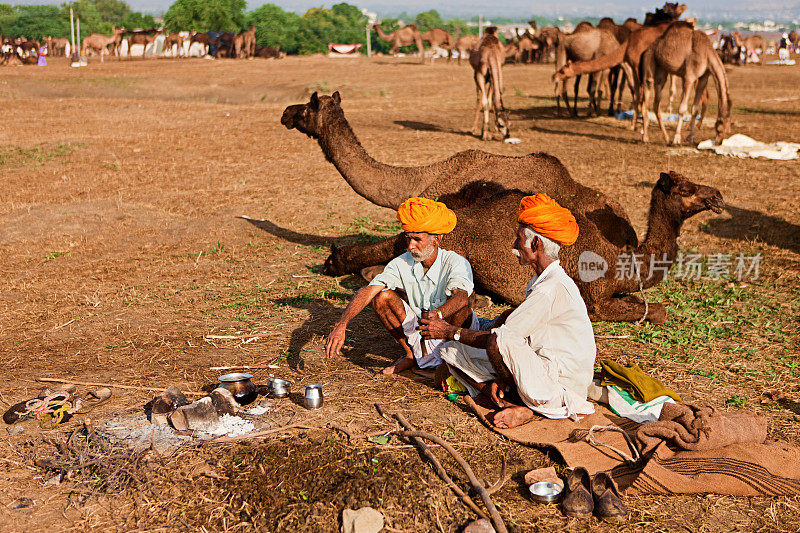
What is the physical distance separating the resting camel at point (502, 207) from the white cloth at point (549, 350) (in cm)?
206

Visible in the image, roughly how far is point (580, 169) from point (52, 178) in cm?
892

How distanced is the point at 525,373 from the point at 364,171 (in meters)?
4.40

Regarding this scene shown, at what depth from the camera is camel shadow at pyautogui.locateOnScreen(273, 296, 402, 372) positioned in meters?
5.88

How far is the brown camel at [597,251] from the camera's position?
22.1ft

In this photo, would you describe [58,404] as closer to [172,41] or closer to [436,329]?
[436,329]

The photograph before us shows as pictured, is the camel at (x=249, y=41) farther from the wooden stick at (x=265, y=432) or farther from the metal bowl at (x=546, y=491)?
the metal bowl at (x=546, y=491)

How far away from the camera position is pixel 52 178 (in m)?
12.7

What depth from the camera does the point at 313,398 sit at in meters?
4.89

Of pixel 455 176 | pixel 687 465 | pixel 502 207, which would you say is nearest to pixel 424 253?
pixel 502 207

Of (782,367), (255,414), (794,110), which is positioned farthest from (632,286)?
(794,110)

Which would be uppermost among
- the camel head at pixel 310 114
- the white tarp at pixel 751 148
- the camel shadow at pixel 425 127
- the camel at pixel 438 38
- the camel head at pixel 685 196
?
the camel at pixel 438 38

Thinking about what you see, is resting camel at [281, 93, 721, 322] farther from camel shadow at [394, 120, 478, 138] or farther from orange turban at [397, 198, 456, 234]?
camel shadow at [394, 120, 478, 138]

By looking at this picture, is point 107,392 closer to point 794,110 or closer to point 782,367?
point 782,367

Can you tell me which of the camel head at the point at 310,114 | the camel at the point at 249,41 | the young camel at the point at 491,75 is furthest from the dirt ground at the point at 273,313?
the camel at the point at 249,41
